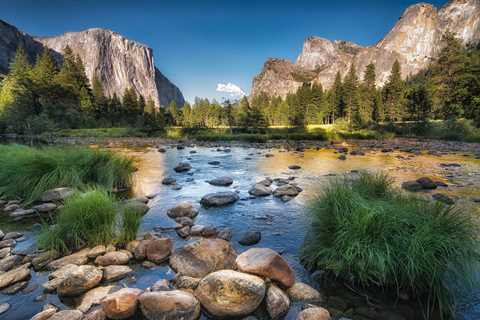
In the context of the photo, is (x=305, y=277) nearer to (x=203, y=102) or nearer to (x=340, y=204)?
(x=340, y=204)

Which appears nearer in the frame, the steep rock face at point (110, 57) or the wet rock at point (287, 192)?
the wet rock at point (287, 192)

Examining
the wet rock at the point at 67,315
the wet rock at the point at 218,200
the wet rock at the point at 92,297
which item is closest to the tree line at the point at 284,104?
the wet rock at the point at 218,200

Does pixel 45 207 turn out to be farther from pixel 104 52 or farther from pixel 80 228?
pixel 104 52

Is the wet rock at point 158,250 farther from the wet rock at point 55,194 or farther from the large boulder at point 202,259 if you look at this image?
the wet rock at point 55,194

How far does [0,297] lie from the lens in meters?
2.67

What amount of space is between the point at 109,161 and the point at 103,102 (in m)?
51.2

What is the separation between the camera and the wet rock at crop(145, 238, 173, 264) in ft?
11.4

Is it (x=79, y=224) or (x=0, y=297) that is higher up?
(x=79, y=224)

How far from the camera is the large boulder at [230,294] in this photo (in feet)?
8.20

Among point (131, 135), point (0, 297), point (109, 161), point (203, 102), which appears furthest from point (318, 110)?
point (0, 297)

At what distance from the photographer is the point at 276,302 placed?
257cm

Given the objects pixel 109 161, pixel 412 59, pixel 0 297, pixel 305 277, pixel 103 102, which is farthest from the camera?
pixel 412 59

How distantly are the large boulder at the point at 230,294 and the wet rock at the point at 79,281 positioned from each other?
129cm

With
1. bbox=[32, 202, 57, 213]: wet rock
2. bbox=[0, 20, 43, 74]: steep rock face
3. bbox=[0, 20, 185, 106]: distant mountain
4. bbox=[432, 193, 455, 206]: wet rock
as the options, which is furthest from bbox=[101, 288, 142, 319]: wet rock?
bbox=[0, 20, 43, 74]: steep rock face
